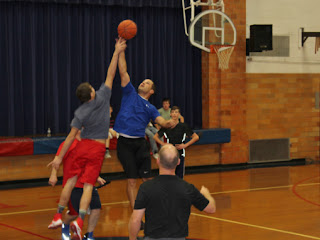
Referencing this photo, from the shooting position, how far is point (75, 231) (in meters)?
6.43

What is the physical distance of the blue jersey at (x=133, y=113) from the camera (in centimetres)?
799

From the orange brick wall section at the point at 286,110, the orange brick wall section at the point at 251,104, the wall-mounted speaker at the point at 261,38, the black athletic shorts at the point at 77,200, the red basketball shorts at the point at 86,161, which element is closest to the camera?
the red basketball shorts at the point at 86,161

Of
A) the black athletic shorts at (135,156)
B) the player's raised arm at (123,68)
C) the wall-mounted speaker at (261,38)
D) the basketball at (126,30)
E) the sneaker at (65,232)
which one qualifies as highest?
the wall-mounted speaker at (261,38)

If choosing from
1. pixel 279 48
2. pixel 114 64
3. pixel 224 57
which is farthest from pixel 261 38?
pixel 114 64

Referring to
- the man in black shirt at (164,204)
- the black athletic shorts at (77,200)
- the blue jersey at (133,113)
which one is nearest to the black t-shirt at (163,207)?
the man in black shirt at (164,204)

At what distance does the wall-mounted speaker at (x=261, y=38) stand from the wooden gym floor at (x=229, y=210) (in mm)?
3100

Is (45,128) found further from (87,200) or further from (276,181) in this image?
(87,200)

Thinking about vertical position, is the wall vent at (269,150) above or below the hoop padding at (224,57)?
below

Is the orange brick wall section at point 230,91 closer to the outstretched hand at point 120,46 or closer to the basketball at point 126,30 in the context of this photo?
the basketball at point 126,30

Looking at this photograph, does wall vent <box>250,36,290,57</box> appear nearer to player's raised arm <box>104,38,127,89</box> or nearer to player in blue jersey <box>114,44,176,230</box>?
player in blue jersey <box>114,44,176,230</box>

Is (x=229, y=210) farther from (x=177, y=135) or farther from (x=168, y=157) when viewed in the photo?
(x=168, y=157)

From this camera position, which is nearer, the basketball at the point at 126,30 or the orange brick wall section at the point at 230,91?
the basketball at the point at 126,30

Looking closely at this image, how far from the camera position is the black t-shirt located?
452 cm

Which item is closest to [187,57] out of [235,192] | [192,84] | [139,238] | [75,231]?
[192,84]
